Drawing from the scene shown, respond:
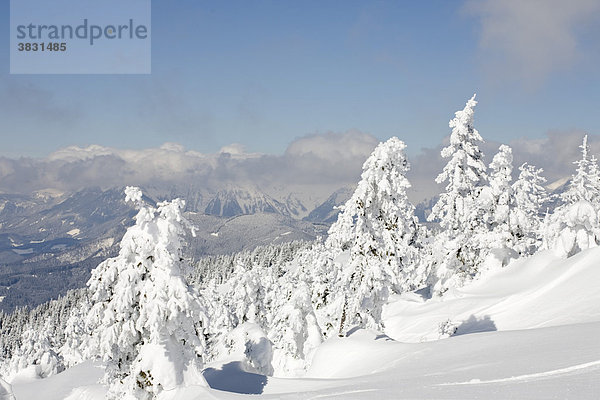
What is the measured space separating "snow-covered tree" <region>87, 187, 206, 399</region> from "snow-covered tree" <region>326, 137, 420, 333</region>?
8199mm

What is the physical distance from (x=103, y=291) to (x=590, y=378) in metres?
14.0

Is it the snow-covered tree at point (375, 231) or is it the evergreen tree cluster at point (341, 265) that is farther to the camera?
the snow-covered tree at point (375, 231)

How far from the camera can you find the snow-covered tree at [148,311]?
13875 millimetres

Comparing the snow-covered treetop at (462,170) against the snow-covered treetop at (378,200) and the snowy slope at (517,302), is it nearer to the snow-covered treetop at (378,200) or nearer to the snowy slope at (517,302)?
the snowy slope at (517,302)

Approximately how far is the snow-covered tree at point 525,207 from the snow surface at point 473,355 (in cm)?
360

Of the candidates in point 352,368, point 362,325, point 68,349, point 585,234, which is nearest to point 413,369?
point 352,368

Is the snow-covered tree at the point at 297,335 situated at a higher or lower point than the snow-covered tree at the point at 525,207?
lower

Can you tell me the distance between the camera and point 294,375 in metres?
29.2

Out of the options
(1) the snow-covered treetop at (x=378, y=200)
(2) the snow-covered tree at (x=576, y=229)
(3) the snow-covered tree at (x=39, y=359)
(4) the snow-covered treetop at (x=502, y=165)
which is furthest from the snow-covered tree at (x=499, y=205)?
(3) the snow-covered tree at (x=39, y=359)

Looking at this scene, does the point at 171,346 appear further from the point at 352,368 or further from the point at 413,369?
the point at 413,369

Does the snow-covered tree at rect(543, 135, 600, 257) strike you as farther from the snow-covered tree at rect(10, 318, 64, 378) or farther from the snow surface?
the snow-covered tree at rect(10, 318, 64, 378)

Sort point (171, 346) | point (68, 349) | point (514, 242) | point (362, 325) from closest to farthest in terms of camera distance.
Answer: point (171, 346)
point (362, 325)
point (514, 242)
point (68, 349)

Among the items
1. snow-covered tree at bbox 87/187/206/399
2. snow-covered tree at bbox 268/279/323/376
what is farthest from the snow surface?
snow-covered tree at bbox 268/279/323/376

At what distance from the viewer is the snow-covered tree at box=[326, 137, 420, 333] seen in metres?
19.1
